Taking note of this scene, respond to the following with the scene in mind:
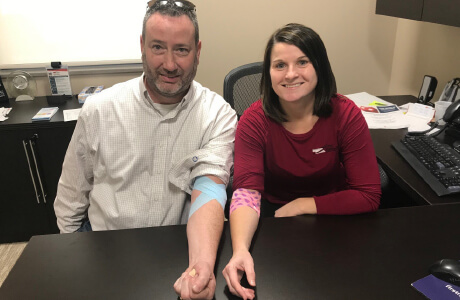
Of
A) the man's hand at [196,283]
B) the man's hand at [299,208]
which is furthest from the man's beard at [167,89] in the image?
the man's hand at [196,283]

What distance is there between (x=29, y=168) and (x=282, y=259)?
1.85 metres

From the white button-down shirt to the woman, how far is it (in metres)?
0.11

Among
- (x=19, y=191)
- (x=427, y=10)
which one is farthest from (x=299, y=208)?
(x=19, y=191)

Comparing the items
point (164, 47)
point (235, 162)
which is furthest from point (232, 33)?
point (235, 162)

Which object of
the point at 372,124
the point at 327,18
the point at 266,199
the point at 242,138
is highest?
the point at 327,18

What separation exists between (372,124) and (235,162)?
0.93 metres

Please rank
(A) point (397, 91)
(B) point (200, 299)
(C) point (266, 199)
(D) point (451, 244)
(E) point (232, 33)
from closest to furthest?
(B) point (200, 299), (D) point (451, 244), (C) point (266, 199), (E) point (232, 33), (A) point (397, 91)

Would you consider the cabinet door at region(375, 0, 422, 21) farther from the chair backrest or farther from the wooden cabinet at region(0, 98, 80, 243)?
the wooden cabinet at region(0, 98, 80, 243)

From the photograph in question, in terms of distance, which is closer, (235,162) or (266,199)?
(235,162)

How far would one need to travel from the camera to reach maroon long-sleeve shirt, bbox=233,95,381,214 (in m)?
1.20

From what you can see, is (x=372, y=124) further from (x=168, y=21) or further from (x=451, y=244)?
(x=168, y=21)

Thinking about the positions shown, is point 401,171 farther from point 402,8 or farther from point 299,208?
point 402,8

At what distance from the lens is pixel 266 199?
147 cm

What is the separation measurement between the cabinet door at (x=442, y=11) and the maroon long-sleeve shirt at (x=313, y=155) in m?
0.69
